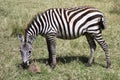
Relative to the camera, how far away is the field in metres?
8.22

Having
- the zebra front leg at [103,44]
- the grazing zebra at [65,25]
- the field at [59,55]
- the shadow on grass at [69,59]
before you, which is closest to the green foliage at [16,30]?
the field at [59,55]

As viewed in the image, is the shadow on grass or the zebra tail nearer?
the zebra tail

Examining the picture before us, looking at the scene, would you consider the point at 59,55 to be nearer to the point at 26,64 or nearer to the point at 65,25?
the point at 65,25

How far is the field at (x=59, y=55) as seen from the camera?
27.0ft

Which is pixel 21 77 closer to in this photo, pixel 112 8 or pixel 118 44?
pixel 118 44

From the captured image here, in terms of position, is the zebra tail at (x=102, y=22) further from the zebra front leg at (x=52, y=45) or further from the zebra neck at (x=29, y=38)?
A: the zebra neck at (x=29, y=38)

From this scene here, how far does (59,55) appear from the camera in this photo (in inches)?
392

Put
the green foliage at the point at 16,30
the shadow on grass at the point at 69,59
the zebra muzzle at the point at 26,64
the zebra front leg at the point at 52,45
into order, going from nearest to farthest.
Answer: the zebra muzzle at the point at 26,64 → the zebra front leg at the point at 52,45 → the shadow on grass at the point at 69,59 → the green foliage at the point at 16,30

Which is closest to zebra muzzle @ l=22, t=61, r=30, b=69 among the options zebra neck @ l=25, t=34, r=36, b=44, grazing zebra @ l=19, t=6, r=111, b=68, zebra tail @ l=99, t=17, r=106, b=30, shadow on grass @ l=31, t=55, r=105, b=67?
zebra neck @ l=25, t=34, r=36, b=44

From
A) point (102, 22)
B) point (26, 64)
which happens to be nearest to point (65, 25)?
point (102, 22)

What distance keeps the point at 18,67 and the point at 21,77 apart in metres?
0.60

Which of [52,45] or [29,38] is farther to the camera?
[52,45]

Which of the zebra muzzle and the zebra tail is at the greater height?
the zebra tail

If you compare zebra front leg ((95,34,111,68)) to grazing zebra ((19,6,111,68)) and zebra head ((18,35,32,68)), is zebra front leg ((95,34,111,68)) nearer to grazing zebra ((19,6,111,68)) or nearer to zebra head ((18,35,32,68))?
grazing zebra ((19,6,111,68))
